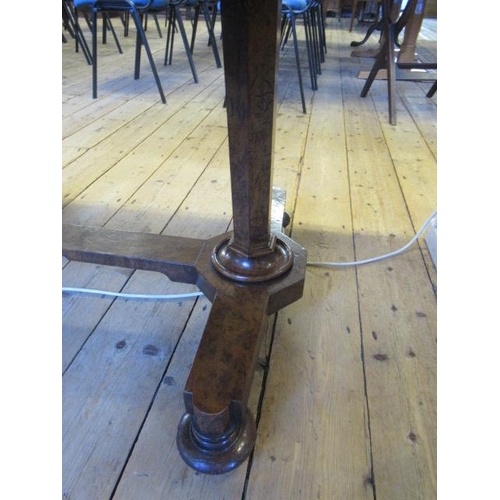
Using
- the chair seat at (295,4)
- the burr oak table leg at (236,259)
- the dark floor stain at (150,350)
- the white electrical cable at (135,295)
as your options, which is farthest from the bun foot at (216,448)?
the chair seat at (295,4)

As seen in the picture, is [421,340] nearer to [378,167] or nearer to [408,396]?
[408,396]

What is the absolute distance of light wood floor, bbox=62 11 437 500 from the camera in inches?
22.7

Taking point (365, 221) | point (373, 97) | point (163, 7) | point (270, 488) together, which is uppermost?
point (163, 7)

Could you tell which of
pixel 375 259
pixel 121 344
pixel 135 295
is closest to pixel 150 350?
pixel 121 344

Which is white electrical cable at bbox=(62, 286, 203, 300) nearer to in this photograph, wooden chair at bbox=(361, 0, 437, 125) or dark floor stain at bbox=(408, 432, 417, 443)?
dark floor stain at bbox=(408, 432, 417, 443)

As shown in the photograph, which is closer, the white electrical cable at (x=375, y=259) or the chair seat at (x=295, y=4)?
the white electrical cable at (x=375, y=259)

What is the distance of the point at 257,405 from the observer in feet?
2.18

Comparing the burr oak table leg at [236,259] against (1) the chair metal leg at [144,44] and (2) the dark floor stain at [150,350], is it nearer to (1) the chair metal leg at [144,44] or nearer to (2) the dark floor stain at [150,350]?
(2) the dark floor stain at [150,350]

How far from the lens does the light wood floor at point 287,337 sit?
22.7 inches

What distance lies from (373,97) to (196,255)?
77.3 inches

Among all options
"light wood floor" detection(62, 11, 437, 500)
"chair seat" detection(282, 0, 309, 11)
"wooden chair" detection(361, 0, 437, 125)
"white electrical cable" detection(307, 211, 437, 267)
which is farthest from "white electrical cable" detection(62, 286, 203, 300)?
"chair seat" detection(282, 0, 309, 11)

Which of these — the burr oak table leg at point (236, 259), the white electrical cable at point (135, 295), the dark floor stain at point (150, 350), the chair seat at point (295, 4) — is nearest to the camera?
the burr oak table leg at point (236, 259)
